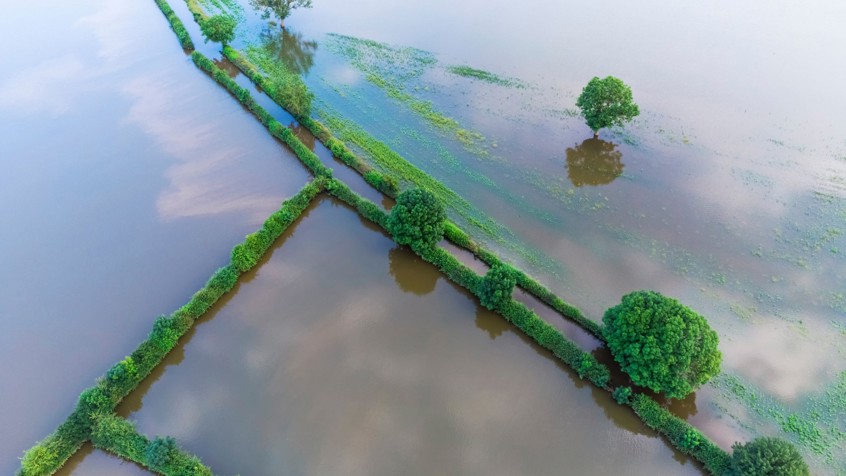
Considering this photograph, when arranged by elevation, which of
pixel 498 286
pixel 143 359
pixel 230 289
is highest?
pixel 498 286

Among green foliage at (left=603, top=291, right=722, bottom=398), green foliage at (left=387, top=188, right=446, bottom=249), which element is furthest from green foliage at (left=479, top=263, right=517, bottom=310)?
green foliage at (left=603, top=291, right=722, bottom=398)

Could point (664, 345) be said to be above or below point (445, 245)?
above

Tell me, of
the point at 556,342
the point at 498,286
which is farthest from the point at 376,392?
the point at 556,342

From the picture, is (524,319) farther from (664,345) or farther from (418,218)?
(418,218)

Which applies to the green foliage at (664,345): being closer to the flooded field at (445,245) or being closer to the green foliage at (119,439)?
the flooded field at (445,245)

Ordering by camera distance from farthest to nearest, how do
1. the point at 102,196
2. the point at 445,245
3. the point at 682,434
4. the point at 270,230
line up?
the point at 102,196, the point at 270,230, the point at 445,245, the point at 682,434

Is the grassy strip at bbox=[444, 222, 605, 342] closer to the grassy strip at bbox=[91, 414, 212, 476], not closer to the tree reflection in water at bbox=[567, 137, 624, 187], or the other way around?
the tree reflection in water at bbox=[567, 137, 624, 187]

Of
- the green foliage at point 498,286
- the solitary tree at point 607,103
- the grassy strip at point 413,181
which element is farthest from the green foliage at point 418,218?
the solitary tree at point 607,103
